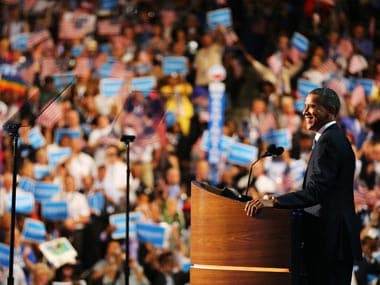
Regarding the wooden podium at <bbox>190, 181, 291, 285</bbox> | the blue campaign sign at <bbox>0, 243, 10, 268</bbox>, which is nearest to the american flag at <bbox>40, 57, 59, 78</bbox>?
the blue campaign sign at <bbox>0, 243, 10, 268</bbox>

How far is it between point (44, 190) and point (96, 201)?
453 millimetres

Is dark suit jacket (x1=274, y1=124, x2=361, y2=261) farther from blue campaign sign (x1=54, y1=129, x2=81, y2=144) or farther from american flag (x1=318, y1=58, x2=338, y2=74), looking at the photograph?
american flag (x1=318, y1=58, x2=338, y2=74)

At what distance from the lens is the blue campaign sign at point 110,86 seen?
6.45m

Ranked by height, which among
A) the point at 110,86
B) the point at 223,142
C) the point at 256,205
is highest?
the point at 110,86

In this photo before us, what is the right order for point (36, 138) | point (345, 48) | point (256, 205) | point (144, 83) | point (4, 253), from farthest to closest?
point (345, 48) < point (144, 83) < point (36, 138) < point (4, 253) < point (256, 205)

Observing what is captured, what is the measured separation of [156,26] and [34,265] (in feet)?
8.94

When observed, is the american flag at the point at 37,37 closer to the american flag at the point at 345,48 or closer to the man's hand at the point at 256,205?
the american flag at the point at 345,48

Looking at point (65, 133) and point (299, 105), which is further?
point (299, 105)

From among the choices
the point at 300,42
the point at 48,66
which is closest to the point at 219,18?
the point at 300,42

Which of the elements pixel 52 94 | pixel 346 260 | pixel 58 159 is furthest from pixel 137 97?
pixel 346 260

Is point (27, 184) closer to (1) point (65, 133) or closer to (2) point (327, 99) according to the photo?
(1) point (65, 133)

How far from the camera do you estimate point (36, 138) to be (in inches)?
242

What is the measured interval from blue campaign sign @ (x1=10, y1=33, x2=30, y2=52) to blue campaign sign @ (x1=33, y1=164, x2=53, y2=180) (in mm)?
1457

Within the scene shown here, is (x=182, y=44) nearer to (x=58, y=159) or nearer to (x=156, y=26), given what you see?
(x=156, y=26)
